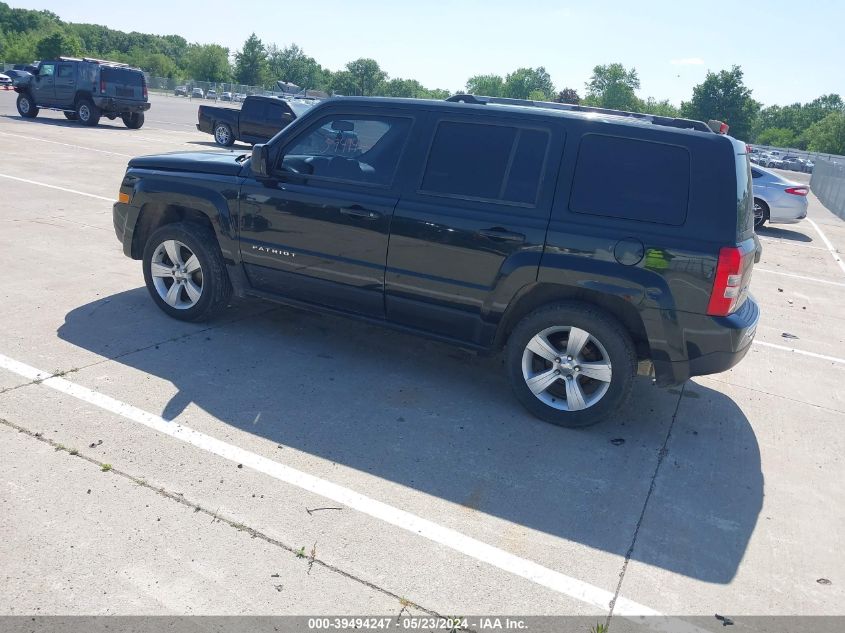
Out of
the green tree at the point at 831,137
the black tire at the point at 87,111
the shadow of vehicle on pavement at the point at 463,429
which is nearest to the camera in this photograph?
the shadow of vehicle on pavement at the point at 463,429

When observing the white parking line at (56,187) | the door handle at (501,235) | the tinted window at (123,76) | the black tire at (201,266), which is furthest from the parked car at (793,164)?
the black tire at (201,266)

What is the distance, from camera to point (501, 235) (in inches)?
184

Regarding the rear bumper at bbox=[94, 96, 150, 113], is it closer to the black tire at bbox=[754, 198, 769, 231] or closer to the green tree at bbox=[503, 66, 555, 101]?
the black tire at bbox=[754, 198, 769, 231]

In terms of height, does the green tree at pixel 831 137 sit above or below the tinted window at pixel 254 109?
above

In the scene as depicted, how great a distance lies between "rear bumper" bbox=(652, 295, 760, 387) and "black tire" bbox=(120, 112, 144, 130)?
23.0 meters

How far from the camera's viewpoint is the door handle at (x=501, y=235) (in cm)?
462

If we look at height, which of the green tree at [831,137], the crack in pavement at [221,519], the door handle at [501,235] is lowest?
the crack in pavement at [221,519]

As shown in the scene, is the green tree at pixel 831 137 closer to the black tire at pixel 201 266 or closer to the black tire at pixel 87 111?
the black tire at pixel 87 111

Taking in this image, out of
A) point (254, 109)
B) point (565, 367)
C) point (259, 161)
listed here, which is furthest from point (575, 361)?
point (254, 109)

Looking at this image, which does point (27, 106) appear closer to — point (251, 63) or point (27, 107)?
point (27, 107)

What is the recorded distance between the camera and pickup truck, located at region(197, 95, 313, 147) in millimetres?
20406

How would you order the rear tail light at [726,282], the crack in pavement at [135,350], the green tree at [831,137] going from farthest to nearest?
the green tree at [831,137] < the crack in pavement at [135,350] < the rear tail light at [726,282]

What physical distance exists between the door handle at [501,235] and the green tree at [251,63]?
352 ft

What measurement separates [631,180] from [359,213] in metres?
1.84
